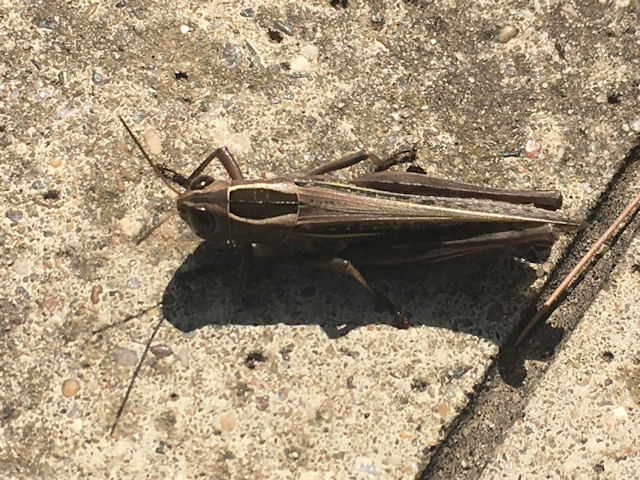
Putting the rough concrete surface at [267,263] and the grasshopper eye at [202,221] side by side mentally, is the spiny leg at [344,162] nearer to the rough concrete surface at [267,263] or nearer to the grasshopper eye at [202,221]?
the rough concrete surface at [267,263]

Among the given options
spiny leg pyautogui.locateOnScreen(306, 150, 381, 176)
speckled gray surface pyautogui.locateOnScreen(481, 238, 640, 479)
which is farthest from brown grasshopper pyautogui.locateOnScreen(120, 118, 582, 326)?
speckled gray surface pyautogui.locateOnScreen(481, 238, 640, 479)

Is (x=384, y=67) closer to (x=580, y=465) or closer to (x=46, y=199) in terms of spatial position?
(x=46, y=199)

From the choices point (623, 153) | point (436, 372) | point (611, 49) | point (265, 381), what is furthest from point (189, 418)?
point (611, 49)

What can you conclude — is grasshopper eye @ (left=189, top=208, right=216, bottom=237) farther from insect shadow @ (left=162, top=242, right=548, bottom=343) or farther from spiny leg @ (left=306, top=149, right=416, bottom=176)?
spiny leg @ (left=306, top=149, right=416, bottom=176)

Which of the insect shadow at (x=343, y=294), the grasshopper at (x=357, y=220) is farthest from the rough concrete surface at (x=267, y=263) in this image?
the grasshopper at (x=357, y=220)

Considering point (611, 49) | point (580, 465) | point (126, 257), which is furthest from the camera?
point (611, 49)

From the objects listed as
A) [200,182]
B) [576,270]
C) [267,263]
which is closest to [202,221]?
[200,182]
